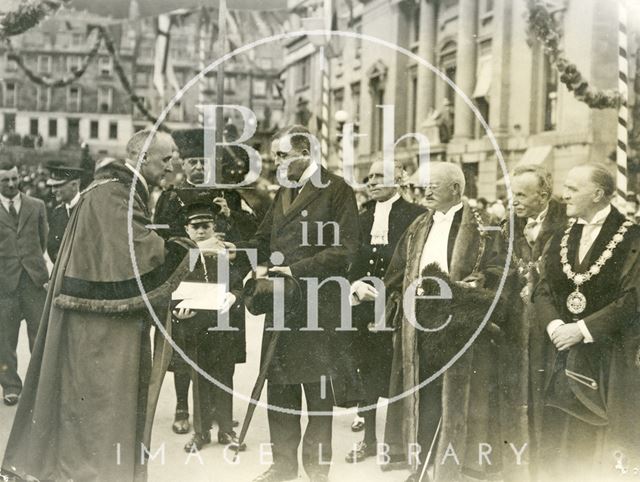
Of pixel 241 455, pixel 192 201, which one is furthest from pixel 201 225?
pixel 241 455

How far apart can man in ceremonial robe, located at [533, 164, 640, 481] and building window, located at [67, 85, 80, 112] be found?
318cm

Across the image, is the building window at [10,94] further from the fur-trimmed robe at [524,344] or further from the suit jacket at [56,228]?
the fur-trimmed robe at [524,344]

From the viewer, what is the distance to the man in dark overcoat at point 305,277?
→ 15.3 feet

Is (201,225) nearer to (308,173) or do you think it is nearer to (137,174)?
(137,174)

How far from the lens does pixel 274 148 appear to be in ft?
15.7

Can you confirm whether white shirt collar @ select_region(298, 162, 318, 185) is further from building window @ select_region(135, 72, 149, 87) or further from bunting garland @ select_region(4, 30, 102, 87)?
bunting garland @ select_region(4, 30, 102, 87)

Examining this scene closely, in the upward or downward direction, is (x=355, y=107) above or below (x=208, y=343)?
above

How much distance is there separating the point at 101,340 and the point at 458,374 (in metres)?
2.15

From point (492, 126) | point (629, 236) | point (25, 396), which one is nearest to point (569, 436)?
point (629, 236)

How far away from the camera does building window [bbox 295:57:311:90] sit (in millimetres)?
5117

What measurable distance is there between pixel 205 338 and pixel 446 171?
184 cm

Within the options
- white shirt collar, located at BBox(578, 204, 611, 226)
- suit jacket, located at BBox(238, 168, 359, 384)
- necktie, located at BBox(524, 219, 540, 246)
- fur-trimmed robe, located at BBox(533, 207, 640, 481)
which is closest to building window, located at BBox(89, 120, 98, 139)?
suit jacket, located at BBox(238, 168, 359, 384)

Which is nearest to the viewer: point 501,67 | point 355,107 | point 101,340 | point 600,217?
point 101,340

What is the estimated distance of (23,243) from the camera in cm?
509
